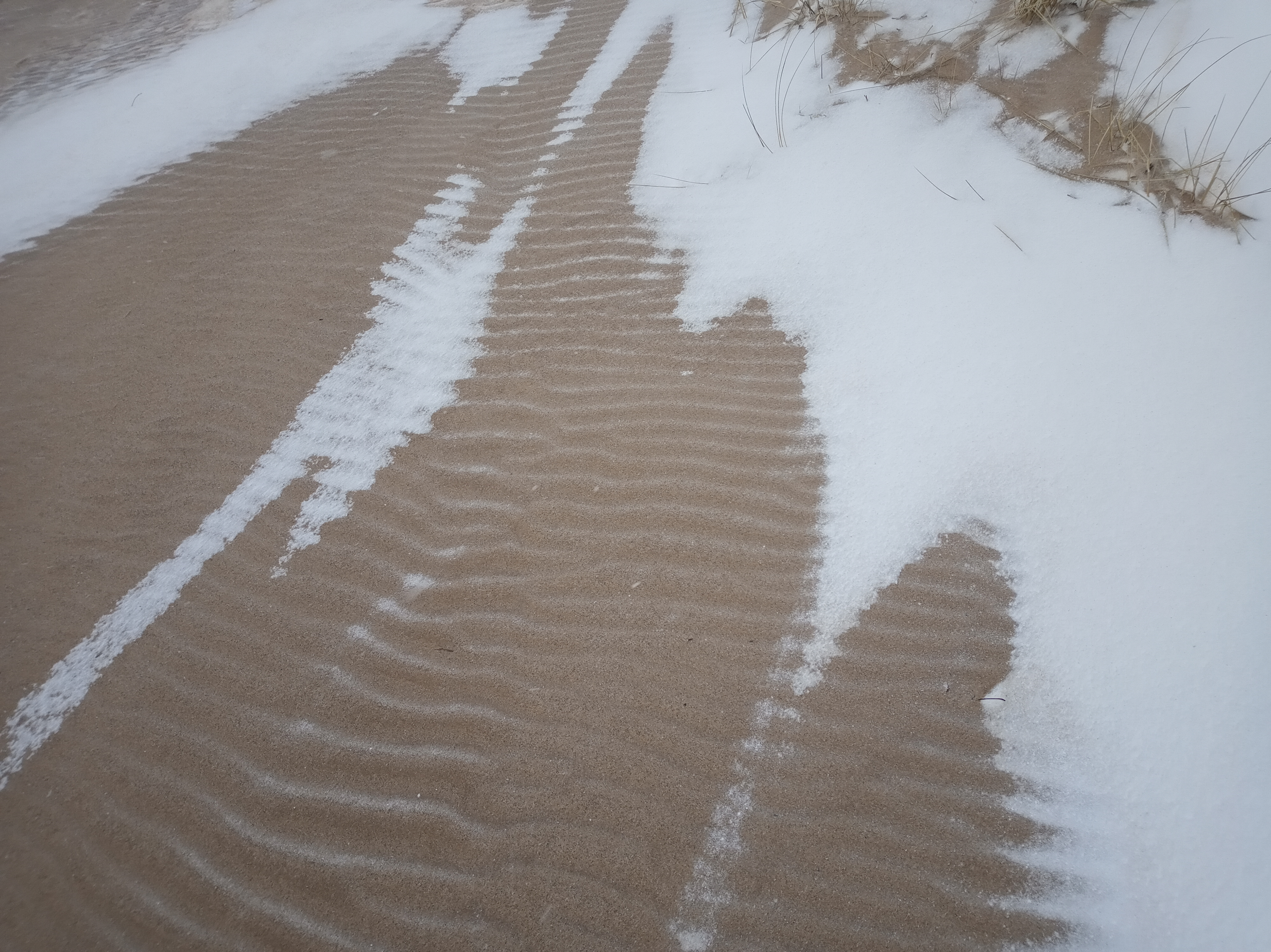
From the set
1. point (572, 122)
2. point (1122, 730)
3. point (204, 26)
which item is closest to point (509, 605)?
point (1122, 730)

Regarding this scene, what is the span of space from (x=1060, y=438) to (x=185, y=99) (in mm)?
6357

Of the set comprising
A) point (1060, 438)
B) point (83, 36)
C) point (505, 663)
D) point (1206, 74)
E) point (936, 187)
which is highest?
point (83, 36)

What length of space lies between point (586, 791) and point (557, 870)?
0.20 metres

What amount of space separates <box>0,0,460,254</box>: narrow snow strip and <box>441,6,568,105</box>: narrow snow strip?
0.91 ft

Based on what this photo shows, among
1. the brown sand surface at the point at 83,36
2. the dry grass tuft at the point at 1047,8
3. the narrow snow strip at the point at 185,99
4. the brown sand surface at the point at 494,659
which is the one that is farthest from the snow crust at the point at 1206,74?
the brown sand surface at the point at 83,36

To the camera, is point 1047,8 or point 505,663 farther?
point 1047,8

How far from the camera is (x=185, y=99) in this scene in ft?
18.0

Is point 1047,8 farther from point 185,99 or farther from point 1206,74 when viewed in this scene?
point 185,99

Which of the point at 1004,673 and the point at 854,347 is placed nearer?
the point at 1004,673

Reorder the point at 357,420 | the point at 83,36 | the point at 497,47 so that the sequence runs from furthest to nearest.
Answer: the point at 83,36 < the point at 497,47 < the point at 357,420

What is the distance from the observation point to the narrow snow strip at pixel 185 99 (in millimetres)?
4828

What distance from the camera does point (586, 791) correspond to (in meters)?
1.93

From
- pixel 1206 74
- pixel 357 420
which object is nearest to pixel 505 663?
pixel 357 420

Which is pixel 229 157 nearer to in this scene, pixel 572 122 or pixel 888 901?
pixel 572 122
